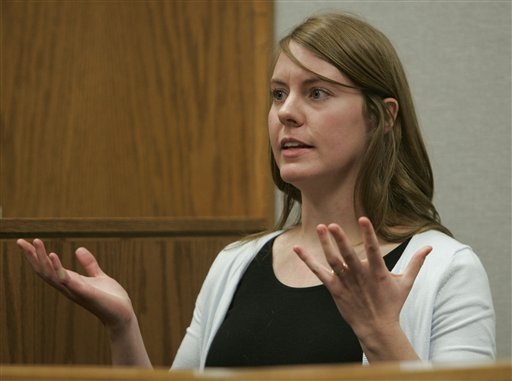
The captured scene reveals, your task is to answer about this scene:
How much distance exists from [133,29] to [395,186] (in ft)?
2.41

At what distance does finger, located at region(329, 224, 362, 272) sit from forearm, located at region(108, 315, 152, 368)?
0.48 meters

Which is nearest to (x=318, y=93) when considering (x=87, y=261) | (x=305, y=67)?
(x=305, y=67)

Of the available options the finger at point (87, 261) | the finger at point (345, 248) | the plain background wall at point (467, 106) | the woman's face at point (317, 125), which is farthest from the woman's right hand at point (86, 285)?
the plain background wall at point (467, 106)

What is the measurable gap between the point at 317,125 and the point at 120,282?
615 mm

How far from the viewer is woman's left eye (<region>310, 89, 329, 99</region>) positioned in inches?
52.5

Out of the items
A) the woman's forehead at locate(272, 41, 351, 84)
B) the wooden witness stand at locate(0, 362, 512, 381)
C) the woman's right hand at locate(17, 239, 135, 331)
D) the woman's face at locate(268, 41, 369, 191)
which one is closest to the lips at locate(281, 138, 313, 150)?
the woman's face at locate(268, 41, 369, 191)

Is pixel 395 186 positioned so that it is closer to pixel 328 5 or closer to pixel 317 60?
pixel 317 60

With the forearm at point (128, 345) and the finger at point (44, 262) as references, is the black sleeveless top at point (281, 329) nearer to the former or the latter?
the forearm at point (128, 345)

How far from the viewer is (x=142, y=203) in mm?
1799

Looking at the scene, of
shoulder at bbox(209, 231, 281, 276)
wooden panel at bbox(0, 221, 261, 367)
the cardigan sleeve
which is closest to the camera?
the cardigan sleeve

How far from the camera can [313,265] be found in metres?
0.93

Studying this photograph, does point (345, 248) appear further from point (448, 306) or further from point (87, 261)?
point (87, 261)

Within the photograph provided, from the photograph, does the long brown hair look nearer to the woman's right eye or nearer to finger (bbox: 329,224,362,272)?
the woman's right eye

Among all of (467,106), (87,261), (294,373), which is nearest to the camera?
(294,373)
